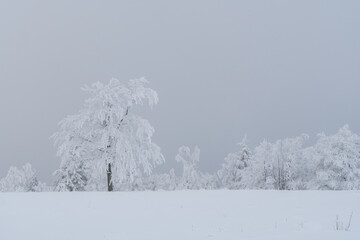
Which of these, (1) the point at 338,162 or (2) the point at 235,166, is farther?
(2) the point at 235,166

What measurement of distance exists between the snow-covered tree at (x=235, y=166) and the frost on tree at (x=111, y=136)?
32.6 meters

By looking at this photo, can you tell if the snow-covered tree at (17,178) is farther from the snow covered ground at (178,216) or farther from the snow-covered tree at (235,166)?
the snow covered ground at (178,216)

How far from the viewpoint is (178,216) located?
44.5 feet

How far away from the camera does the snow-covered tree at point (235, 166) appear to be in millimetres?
58469

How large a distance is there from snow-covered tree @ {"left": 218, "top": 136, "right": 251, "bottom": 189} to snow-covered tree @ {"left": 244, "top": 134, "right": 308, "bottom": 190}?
495 centimetres

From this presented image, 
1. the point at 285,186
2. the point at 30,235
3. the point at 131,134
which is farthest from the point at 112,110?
the point at 285,186

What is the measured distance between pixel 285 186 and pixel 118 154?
28262 mm

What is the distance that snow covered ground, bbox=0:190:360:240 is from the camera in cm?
959

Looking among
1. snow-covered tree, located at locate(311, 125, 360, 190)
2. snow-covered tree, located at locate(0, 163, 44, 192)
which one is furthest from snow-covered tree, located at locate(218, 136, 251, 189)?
snow-covered tree, located at locate(0, 163, 44, 192)

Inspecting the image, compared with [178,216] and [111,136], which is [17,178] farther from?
Result: [178,216]

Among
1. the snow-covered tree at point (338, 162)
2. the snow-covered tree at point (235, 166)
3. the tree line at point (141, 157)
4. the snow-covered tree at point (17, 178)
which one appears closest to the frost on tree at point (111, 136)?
the tree line at point (141, 157)

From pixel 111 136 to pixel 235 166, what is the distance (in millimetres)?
36797

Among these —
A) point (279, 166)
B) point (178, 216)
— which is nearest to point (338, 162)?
point (279, 166)

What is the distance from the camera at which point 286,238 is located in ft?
25.8
